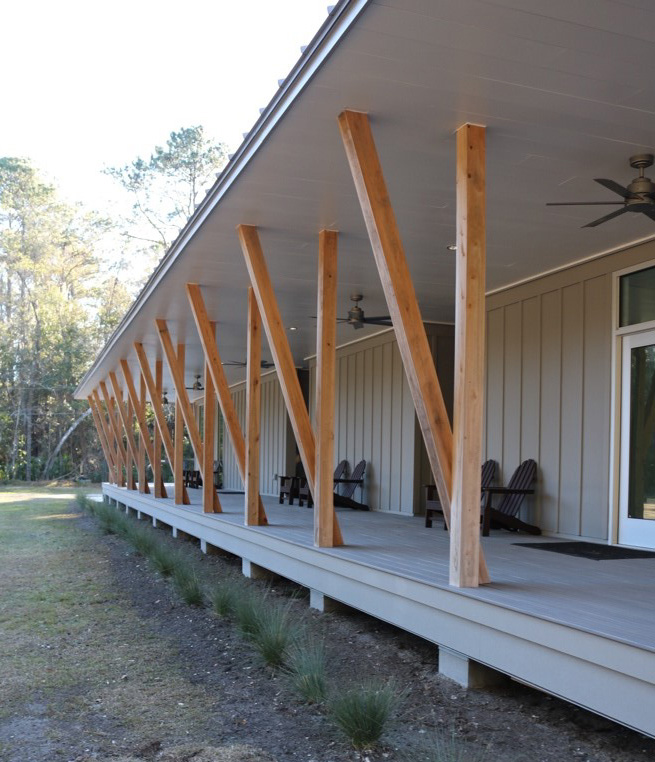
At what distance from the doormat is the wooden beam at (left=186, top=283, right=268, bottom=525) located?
9.04 feet

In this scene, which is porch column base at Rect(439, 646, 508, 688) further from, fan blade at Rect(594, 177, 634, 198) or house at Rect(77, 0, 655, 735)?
fan blade at Rect(594, 177, 634, 198)

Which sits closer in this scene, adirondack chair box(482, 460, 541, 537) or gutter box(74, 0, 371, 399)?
gutter box(74, 0, 371, 399)

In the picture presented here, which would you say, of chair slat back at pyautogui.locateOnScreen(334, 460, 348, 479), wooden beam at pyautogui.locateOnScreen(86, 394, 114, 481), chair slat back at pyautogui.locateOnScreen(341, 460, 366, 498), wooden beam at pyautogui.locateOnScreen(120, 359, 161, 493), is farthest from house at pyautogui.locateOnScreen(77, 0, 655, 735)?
wooden beam at pyautogui.locateOnScreen(86, 394, 114, 481)

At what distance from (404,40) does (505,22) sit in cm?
48

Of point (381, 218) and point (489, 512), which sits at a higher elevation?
point (381, 218)

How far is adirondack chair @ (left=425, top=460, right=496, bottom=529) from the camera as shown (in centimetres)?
818

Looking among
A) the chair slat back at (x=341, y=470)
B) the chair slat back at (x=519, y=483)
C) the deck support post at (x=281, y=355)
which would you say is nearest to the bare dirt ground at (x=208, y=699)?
the deck support post at (x=281, y=355)

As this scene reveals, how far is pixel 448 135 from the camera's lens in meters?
5.04

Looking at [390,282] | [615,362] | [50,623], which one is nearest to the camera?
[390,282]

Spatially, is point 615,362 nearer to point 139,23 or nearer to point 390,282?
point 390,282

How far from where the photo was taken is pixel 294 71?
4.50m

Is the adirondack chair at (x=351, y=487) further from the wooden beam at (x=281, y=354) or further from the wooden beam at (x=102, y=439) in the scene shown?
the wooden beam at (x=102, y=439)

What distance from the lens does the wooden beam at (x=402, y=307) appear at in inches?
180

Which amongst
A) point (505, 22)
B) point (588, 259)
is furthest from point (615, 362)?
point (505, 22)
